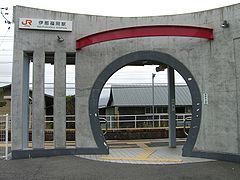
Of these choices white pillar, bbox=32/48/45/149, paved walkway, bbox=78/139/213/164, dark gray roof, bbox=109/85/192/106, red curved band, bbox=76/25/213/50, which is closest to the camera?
paved walkway, bbox=78/139/213/164

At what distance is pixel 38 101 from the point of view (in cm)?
995

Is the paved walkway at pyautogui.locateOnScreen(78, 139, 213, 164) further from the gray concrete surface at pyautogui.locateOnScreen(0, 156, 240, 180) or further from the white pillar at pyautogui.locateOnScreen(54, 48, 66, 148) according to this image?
the white pillar at pyautogui.locateOnScreen(54, 48, 66, 148)

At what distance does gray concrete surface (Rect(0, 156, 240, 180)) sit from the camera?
6.84m

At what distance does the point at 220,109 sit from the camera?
898 cm

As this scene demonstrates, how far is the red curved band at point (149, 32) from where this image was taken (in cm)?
910

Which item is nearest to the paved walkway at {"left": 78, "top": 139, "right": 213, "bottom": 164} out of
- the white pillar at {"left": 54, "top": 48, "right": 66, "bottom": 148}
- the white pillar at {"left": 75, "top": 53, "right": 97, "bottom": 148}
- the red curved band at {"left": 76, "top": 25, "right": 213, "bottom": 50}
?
the white pillar at {"left": 75, "top": 53, "right": 97, "bottom": 148}

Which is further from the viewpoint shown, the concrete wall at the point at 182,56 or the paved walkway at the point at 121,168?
the concrete wall at the point at 182,56

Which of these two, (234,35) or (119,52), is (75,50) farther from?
(234,35)

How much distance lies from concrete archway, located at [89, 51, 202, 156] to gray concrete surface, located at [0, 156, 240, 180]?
122 cm

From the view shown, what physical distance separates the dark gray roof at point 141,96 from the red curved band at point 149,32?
53.0ft

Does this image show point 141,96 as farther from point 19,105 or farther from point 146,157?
point 19,105

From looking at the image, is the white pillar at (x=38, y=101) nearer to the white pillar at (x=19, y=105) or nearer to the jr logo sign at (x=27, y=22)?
the white pillar at (x=19, y=105)

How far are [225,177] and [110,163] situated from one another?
129 inches

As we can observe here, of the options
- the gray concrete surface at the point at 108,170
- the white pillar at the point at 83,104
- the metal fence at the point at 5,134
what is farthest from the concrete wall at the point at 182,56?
the gray concrete surface at the point at 108,170
